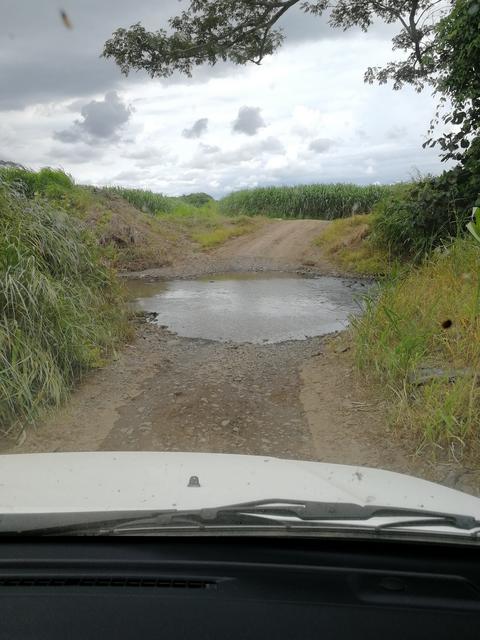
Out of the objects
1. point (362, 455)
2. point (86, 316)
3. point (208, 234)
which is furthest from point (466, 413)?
point (208, 234)

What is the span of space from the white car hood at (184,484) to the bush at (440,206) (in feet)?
22.8

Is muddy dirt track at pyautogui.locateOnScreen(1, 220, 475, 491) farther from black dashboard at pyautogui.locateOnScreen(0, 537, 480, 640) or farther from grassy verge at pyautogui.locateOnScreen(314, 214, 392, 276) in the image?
grassy verge at pyautogui.locateOnScreen(314, 214, 392, 276)

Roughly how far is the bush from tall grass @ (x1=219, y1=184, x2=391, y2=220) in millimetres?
16007

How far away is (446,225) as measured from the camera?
11.2m

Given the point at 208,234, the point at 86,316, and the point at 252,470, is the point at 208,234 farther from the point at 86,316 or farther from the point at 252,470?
the point at 252,470

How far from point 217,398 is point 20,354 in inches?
73.8

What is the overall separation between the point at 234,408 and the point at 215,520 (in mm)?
3873

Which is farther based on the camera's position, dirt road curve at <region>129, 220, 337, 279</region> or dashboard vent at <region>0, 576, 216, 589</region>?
dirt road curve at <region>129, 220, 337, 279</region>

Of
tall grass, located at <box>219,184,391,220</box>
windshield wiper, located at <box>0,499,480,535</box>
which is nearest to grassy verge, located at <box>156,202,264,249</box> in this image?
tall grass, located at <box>219,184,391,220</box>

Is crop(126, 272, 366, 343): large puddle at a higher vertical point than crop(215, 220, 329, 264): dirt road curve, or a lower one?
lower

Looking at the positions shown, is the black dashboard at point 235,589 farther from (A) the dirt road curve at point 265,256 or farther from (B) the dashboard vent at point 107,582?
(A) the dirt road curve at point 265,256

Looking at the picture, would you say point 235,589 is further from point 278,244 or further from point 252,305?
point 278,244

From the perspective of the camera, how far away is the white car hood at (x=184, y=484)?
2.25 m

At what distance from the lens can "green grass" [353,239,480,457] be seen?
480cm
